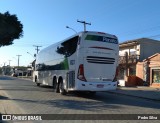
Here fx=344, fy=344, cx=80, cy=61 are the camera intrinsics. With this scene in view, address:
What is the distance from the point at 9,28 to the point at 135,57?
24.8 m

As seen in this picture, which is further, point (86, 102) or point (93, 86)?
point (93, 86)

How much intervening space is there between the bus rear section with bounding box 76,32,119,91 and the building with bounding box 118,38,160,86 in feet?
68.4

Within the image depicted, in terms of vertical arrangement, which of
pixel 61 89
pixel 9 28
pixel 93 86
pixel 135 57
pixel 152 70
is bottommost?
pixel 61 89

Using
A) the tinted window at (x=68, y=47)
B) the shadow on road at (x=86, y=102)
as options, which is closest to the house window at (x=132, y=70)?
the tinted window at (x=68, y=47)

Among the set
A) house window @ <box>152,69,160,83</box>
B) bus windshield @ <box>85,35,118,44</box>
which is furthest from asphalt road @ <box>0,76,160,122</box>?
house window @ <box>152,69,160,83</box>

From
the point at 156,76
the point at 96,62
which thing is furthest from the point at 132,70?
the point at 96,62

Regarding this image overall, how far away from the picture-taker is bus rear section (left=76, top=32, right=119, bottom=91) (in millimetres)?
19734

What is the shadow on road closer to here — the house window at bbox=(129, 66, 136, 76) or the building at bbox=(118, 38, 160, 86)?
the building at bbox=(118, 38, 160, 86)

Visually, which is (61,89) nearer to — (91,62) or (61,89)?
(61,89)

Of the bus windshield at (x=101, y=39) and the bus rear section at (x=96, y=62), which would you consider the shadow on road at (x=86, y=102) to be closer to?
the bus rear section at (x=96, y=62)

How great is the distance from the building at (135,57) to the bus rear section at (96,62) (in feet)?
68.4

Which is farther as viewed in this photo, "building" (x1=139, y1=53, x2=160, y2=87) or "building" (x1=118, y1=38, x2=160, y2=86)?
"building" (x1=118, y1=38, x2=160, y2=86)

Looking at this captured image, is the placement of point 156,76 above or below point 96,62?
below

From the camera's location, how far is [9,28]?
22562mm
